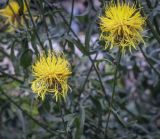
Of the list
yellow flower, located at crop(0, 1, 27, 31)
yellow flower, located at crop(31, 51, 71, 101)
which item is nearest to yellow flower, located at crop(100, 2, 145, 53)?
yellow flower, located at crop(31, 51, 71, 101)

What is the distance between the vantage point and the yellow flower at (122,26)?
4.71 ft

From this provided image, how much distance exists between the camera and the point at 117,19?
1442 millimetres

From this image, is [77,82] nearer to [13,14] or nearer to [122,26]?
[13,14]

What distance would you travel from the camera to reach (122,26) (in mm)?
1436

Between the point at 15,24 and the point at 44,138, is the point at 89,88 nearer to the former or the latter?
the point at 44,138

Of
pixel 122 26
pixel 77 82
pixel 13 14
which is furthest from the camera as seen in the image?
pixel 77 82

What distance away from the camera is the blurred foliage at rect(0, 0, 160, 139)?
72.2 inches

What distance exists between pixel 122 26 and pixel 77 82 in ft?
2.97

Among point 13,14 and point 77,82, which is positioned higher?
point 13,14

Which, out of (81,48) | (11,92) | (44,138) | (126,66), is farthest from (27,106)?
(81,48)

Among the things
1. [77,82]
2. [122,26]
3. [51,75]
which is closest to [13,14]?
[77,82]

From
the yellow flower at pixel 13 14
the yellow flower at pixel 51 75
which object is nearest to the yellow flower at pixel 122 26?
the yellow flower at pixel 51 75

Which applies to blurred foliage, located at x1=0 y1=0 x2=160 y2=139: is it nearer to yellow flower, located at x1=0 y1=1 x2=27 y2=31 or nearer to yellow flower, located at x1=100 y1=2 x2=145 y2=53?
yellow flower, located at x1=0 y1=1 x2=27 y2=31

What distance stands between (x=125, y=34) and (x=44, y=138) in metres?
1.06
